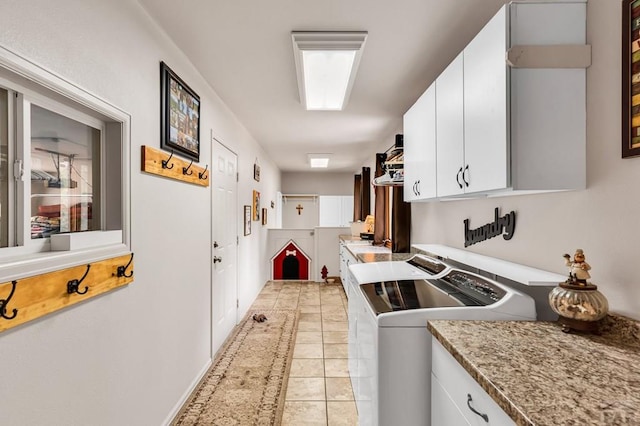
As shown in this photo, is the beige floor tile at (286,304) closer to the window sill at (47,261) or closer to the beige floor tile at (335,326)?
the beige floor tile at (335,326)

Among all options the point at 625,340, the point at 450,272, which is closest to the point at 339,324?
the point at 450,272

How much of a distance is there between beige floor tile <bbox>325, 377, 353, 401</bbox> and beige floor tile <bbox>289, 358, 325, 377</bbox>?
139mm

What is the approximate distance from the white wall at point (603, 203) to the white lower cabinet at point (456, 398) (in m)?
0.62

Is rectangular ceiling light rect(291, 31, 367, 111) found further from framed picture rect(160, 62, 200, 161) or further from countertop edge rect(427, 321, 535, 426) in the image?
countertop edge rect(427, 321, 535, 426)

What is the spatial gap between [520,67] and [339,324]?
3442mm

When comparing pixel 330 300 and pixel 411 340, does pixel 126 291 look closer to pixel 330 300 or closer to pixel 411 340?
pixel 411 340

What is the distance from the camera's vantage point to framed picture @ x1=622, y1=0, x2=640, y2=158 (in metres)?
1.12

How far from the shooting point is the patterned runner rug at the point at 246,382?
222cm

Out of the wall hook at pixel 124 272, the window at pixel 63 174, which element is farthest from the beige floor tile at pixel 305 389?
the window at pixel 63 174

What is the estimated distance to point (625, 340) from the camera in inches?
43.6

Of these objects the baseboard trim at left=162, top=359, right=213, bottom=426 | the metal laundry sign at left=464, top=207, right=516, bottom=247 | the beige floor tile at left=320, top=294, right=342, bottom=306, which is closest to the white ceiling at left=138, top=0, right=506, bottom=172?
the metal laundry sign at left=464, top=207, right=516, bottom=247

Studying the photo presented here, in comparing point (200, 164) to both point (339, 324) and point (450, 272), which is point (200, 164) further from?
point (339, 324)

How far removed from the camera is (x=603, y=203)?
125 cm

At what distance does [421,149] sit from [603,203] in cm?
121
